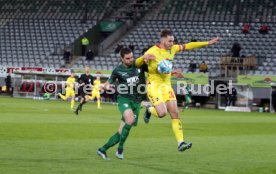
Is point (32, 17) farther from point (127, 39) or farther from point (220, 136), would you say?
point (220, 136)

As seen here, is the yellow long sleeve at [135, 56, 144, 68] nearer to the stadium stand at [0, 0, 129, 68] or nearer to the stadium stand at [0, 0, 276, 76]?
the stadium stand at [0, 0, 276, 76]

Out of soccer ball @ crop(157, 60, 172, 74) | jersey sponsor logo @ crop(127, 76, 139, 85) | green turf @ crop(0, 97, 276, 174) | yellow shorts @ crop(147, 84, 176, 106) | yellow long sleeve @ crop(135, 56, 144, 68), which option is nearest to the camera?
green turf @ crop(0, 97, 276, 174)

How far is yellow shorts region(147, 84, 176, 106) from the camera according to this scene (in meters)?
14.3

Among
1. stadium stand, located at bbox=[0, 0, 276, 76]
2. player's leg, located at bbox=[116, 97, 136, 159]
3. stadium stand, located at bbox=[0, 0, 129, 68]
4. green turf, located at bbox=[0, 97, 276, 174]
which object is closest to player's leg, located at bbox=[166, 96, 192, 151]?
green turf, located at bbox=[0, 97, 276, 174]

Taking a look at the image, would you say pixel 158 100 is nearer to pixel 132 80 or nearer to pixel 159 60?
pixel 159 60

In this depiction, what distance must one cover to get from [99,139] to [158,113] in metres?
3.64

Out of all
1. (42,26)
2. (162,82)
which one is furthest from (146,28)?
(162,82)

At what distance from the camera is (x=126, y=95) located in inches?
525

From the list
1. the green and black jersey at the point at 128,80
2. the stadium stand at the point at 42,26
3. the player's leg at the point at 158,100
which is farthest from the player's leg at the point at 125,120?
the stadium stand at the point at 42,26

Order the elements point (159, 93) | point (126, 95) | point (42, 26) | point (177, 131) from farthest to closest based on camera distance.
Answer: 1. point (42, 26)
2. point (159, 93)
3. point (177, 131)
4. point (126, 95)

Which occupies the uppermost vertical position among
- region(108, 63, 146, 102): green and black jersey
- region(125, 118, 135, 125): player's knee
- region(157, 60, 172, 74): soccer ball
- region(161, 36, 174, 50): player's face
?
region(161, 36, 174, 50): player's face

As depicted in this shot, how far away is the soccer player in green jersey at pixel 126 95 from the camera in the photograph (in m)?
13.1

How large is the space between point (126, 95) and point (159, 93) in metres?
1.13

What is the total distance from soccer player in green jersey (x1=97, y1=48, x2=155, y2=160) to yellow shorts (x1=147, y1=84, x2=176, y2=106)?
0.81 metres
